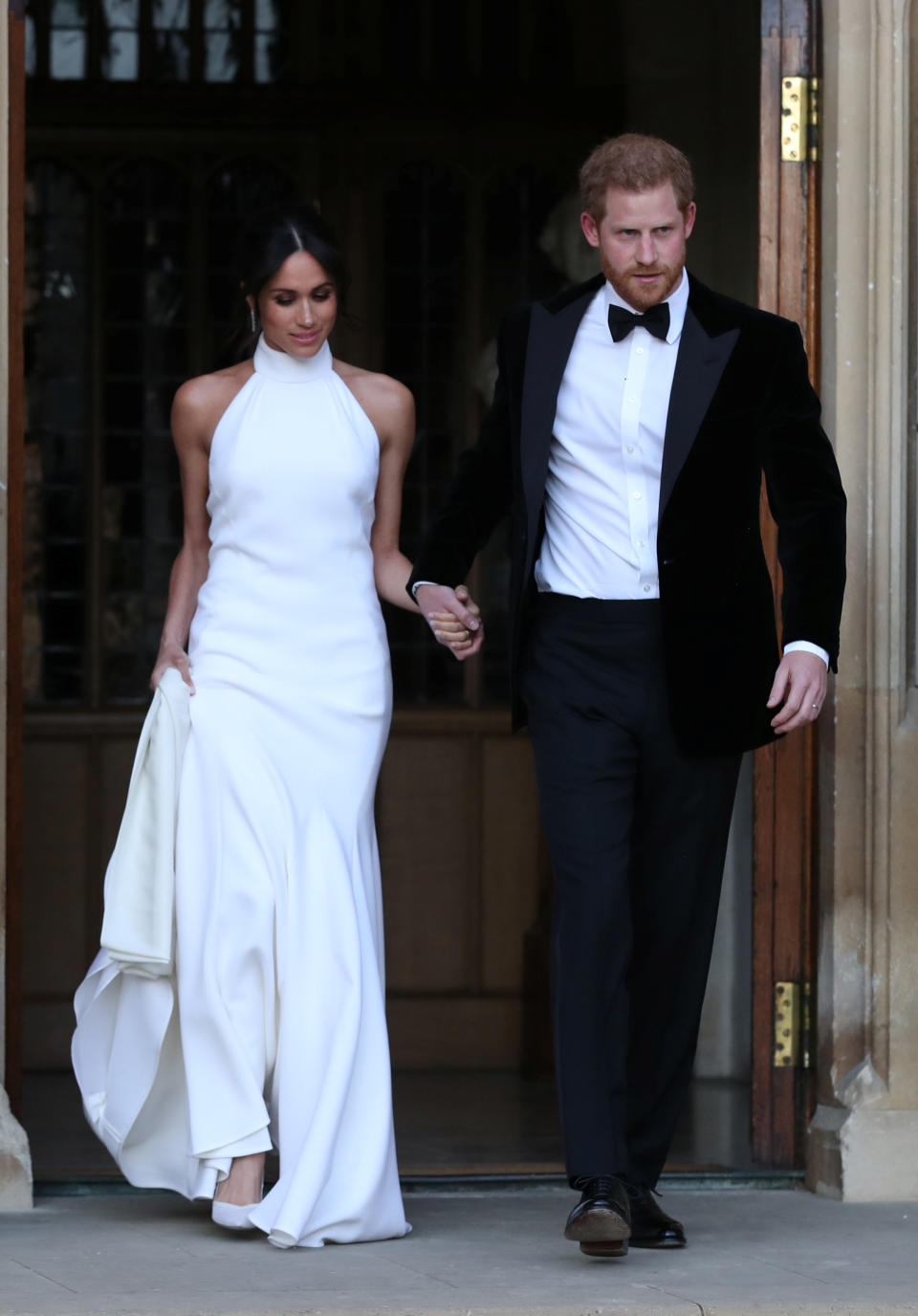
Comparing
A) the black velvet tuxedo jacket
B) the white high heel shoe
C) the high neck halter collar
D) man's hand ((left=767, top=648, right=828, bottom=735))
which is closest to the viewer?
man's hand ((left=767, top=648, right=828, bottom=735))

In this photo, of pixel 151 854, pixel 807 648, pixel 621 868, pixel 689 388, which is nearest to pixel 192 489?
pixel 151 854

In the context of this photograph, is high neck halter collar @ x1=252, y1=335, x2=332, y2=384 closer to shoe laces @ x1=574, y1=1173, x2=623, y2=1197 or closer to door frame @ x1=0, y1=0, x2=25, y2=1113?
door frame @ x1=0, y1=0, x2=25, y2=1113

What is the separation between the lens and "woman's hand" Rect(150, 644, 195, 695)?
5176 mm

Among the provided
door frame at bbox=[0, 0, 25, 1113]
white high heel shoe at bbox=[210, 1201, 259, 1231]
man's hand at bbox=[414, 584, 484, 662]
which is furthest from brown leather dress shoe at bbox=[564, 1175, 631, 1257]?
door frame at bbox=[0, 0, 25, 1113]

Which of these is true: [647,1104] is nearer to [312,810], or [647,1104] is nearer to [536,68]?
[312,810]

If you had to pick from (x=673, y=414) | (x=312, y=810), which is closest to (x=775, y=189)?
(x=673, y=414)

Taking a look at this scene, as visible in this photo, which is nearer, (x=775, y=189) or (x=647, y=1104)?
(x=647, y=1104)

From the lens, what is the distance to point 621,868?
15.3ft

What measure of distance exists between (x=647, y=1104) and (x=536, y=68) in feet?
14.4

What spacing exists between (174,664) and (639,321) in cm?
127

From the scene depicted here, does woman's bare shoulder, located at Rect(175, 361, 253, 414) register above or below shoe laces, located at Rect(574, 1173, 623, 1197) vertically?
above

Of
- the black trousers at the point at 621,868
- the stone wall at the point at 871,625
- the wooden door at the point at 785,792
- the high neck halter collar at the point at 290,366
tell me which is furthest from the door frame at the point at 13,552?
the stone wall at the point at 871,625

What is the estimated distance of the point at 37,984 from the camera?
7984 millimetres

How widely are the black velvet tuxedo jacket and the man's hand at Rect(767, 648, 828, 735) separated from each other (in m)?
0.07
